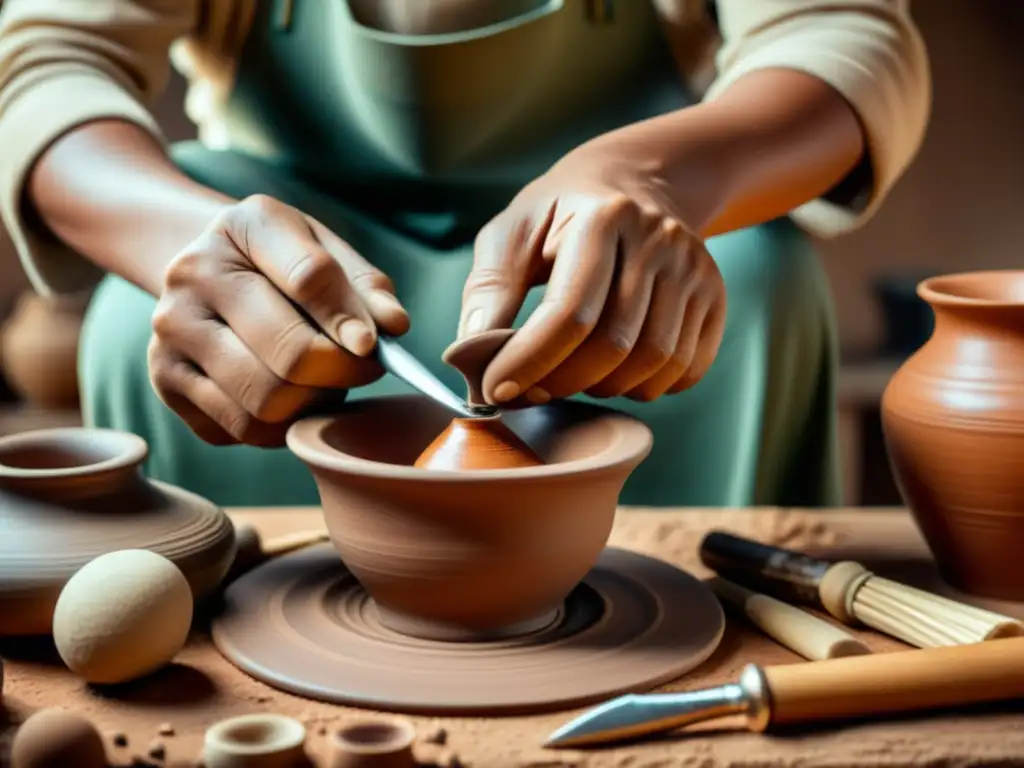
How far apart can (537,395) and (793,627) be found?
11.2 inches

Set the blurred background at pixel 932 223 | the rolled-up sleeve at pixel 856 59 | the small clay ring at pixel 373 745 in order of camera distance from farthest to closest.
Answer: the blurred background at pixel 932 223 < the rolled-up sleeve at pixel 856 59 < the small clay ring at pixel 373 745

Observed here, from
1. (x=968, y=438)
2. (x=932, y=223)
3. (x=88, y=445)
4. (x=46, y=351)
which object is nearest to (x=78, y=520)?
(x=88, y=445)

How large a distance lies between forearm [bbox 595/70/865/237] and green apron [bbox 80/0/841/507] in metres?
0.18

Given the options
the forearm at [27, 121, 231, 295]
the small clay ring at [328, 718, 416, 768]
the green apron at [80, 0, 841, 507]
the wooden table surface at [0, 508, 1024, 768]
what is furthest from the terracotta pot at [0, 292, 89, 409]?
the small clay ring at [328, 718, 416, 768]

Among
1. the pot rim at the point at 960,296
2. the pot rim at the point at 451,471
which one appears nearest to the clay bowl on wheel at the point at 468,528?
the pot rim at the point at 451,471

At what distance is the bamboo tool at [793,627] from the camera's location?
99cm

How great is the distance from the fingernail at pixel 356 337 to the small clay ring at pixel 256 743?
0.32 m

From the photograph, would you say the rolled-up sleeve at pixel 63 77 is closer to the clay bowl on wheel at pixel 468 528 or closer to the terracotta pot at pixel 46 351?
the clay bowl on wheel at pixel 468 528

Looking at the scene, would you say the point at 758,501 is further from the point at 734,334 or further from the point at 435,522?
the point at 435,522

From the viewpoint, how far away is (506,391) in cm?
104

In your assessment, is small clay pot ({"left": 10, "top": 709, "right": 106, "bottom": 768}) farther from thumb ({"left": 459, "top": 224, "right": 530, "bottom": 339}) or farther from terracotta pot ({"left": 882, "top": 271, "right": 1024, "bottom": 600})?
terracotta pot ({"left": 882, "top": 271, "right": 1024, "bottom": 600})

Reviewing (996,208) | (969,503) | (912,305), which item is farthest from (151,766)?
(996,208)

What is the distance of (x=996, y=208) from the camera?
136 inches

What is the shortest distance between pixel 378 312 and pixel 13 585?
36 cm
